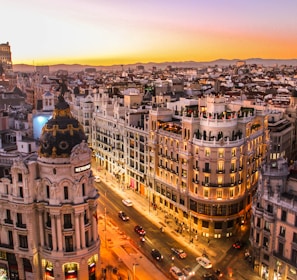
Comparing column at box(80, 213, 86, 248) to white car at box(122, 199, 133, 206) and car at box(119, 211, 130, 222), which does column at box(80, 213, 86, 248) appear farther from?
white car at box(122, 199, 133, 206)

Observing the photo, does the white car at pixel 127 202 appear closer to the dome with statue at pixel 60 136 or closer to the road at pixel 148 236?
the road at pixel 148 236

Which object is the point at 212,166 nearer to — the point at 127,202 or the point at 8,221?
the point at 127,202

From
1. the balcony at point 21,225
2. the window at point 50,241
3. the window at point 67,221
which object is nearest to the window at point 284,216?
the window at point 67,221

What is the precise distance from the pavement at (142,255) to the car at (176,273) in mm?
1858

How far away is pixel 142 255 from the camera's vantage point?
89062 mm

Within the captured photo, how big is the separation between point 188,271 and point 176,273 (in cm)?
409

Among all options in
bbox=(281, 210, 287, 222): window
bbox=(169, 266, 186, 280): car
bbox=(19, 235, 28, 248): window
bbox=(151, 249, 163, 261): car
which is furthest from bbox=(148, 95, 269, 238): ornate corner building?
bbox=(19, 235, 28, 248): window

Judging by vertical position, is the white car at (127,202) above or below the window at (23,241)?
below

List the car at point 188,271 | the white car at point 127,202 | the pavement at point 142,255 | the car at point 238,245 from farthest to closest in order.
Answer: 1. the white car at point 127,202
2. the car at point 238,245
3. the car at point 188,271
4. the pavement at point 142,255

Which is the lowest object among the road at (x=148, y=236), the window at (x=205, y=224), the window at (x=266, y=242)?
the road at (x=148, y=236)

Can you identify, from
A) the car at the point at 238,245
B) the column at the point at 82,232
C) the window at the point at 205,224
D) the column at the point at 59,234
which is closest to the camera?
the column at the point at 59,234

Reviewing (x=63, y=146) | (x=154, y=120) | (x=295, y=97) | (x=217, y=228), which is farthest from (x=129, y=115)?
(x=295, y=97)

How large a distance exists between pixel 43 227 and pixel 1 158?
17.7m

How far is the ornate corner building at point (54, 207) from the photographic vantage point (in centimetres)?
7238
